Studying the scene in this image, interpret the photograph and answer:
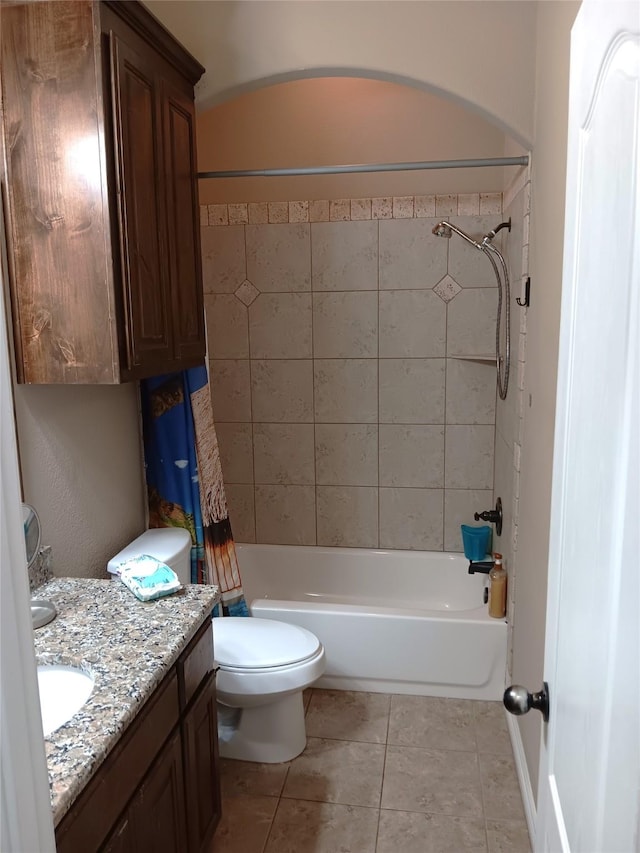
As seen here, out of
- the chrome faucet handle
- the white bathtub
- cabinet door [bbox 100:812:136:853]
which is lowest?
the white bathtub

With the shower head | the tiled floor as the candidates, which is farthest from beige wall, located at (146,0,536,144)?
the tiled floor

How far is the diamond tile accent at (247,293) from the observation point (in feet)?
11.6

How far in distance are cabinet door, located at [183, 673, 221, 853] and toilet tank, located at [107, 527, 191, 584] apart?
1.46ft

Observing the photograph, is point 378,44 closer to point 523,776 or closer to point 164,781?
point 164,781

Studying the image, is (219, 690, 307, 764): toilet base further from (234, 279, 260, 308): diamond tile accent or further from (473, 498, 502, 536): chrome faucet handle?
(234, 279, 260, 308): diamond tile accent

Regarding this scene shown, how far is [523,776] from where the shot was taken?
2.28 meters

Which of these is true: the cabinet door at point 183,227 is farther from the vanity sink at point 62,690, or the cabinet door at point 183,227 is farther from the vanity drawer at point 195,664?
the vanity sink at point 62,690

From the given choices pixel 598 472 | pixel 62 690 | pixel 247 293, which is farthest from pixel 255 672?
pixel 247 293

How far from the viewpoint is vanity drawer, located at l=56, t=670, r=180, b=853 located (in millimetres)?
1156

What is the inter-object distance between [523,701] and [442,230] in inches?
92.8

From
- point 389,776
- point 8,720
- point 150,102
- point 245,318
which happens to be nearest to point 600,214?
point 8,720

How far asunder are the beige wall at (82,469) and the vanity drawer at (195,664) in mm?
518

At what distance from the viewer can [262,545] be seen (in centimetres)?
370

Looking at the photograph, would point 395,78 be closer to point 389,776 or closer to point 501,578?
point 501,578
